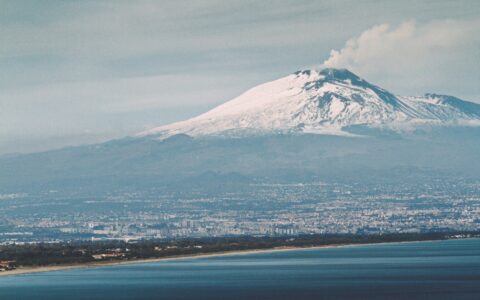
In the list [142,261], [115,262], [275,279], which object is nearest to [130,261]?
[142,261]

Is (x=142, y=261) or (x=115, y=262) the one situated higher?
(x=115, y=262)

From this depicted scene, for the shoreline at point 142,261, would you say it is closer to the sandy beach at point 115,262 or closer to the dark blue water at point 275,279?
the sandy beach at point 115,262

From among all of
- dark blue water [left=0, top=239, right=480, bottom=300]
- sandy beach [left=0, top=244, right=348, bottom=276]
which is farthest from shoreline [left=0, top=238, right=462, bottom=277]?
dark blue water [left=0, top=239, right=480, bottom=300]

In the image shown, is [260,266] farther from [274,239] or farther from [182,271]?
[274,239]

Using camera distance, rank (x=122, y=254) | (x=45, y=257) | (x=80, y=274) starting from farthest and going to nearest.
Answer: (x=122, y=254) → (x=45, y=257) → (x=80, y=274)

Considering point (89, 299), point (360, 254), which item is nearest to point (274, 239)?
point (360, 254)

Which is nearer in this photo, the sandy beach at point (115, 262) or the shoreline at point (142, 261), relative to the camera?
the sandy beach at point (115, 262)

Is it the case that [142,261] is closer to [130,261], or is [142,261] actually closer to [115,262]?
[130,261]

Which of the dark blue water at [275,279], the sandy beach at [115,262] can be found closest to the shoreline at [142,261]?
the sandy beach at [115,262]

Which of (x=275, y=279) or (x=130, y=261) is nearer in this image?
(x=275, y=279)
